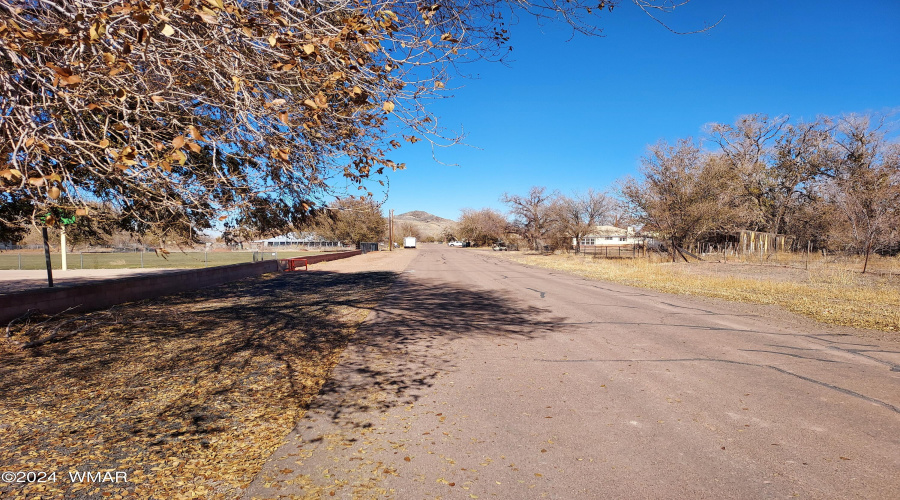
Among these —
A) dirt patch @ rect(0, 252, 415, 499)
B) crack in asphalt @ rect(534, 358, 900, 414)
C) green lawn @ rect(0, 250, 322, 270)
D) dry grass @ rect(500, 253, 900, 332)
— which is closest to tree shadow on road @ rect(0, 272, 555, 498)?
dirt patch @ rect(0, 252, 415, 499)

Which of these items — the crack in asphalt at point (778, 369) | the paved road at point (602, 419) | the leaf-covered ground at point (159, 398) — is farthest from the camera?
the crack in asphalt at point (778, 369)

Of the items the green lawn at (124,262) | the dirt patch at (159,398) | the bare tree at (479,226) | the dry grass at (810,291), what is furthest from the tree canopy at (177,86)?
the bare tree at (479,226)

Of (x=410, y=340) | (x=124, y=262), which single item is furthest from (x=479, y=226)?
(x=410, y=340)

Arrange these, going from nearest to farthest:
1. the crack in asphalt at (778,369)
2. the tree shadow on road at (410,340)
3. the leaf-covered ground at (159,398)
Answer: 1. the leaf-covered ground at (159,398)
2. the crack in asphalt at (778,369)
3. the tree shadow on road at (410,340)

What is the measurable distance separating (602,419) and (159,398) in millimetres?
4423

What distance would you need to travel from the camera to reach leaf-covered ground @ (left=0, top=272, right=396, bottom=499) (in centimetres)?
319

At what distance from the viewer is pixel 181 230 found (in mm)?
9406

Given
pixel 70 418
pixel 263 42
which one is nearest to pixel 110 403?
pixel 70 418

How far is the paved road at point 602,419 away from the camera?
3062mm

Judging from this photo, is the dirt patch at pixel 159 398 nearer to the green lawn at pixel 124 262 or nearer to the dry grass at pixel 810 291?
the dry grass at pixel 810 291

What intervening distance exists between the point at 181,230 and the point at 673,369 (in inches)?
370

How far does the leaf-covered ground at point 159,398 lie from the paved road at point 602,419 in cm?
41

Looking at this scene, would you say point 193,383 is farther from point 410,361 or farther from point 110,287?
point 110,287

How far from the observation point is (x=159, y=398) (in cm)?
466
